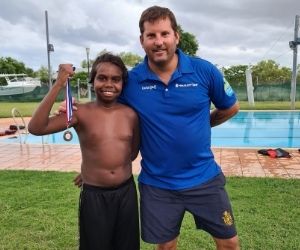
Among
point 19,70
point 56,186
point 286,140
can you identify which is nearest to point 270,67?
point 19,70

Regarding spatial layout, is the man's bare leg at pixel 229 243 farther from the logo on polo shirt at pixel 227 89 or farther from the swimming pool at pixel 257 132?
the swimming pool at pixel 257 132

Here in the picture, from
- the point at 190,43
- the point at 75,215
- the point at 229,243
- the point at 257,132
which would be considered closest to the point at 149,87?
the point at 229,243

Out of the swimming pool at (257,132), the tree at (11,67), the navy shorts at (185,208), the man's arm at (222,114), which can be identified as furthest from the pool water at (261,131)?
the tree at (11,67)

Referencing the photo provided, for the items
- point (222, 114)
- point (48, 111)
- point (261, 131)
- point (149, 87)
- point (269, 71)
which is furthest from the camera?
point (269, 71)

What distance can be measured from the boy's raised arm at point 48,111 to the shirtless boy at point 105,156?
7 centimetres

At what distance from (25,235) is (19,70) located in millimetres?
82481

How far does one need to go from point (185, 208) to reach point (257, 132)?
1259cm

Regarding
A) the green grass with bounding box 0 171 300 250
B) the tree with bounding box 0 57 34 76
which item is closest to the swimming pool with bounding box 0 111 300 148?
the green grass with bounding box 0 171 300 250

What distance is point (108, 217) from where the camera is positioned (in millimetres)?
2670

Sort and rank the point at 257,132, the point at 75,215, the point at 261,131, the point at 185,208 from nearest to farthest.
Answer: the point at 185,208 < the point at 75,215 < the point at 257,132 < the point at 261,131

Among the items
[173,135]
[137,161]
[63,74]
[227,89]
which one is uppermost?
[63,74]

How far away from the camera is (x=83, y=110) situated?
269cm

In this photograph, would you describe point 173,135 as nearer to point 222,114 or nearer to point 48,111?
point 222,114

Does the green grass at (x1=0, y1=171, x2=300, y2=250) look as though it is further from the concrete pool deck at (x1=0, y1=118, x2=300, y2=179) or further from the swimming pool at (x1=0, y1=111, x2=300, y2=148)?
the swimming pool at (x1=0, y1=111, x2=300, y2=148)
